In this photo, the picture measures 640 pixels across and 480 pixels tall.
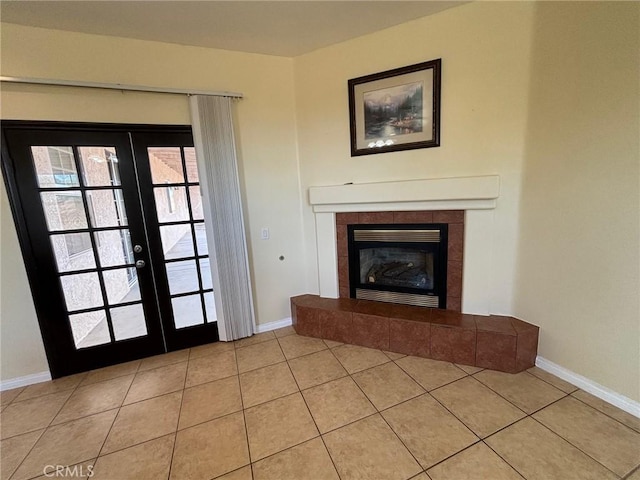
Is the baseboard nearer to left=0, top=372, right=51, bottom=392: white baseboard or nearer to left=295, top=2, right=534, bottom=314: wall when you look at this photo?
left=295, top=2, right=534, bottom=314: wall

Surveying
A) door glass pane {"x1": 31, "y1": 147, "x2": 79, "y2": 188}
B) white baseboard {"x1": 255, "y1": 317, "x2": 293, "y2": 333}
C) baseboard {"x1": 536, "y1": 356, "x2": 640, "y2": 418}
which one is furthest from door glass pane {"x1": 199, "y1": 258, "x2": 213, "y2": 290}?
baseboard {"x1": 536, "y1": 356, "x2": 640, "y2": 418}

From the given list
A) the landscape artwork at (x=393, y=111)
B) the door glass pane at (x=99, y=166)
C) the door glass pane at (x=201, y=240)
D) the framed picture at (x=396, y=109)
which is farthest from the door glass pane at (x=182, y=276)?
the landscape artwork at (x=393, y=111)

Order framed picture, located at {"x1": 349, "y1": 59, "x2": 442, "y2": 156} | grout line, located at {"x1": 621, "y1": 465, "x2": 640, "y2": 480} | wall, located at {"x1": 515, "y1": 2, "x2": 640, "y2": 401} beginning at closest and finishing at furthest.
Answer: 1. grout line, located at {"x1": 621, "y1": 465, "x2": 640, "y2": 480}
2. wall, located at {"x1": 515, "y1": 2, "x2": 640, "y2": 401}
3. framed picture, located at {"x1": 349, "y1": 59, "x2": 442, "y2": 156}

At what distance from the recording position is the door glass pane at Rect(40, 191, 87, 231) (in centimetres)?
213

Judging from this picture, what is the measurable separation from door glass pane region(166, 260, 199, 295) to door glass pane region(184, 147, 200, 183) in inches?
30.6

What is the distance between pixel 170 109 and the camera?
2334mm

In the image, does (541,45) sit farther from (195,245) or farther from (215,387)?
(215,387)

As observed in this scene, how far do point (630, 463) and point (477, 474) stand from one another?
2.57 ft

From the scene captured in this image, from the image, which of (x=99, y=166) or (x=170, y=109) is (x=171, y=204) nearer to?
(x=99, y=166)

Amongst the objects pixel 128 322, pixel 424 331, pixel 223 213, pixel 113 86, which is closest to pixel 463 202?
pixel 424 331

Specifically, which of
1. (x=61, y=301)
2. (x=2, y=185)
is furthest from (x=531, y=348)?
(x=2, y=185)

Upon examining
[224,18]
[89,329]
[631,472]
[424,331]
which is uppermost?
[224,18]

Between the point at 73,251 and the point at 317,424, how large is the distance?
7.75 ft

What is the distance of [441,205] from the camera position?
7.50 feet
